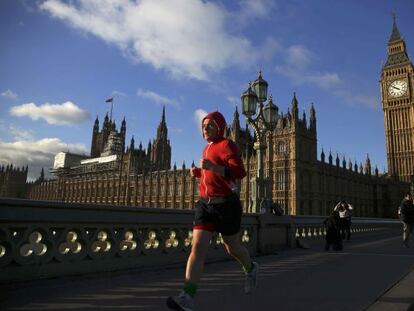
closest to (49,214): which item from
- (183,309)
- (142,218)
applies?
(142,218)

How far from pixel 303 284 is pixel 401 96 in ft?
269

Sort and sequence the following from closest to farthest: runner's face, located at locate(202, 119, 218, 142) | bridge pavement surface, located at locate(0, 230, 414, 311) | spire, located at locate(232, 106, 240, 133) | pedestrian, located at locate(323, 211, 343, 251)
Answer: bridge pavement surface, located at locate(0, 230, 414, 311)
runner's face, located at locate(202, 119, 218, 142)
pedestrian, located at locate(323, 211, 343, 251)
spire, located at locate(232, 106, 240, 133)

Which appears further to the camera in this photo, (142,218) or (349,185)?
(349,185)

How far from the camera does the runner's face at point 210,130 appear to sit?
12.3 ft

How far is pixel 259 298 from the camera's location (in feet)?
13.0

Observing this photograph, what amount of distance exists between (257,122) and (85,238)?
30.3 ft

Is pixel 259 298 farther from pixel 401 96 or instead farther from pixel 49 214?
pixel 401 96

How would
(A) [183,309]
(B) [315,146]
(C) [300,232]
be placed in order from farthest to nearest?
(B) [315,146] < (C) [300,232] < (A) [183,309]

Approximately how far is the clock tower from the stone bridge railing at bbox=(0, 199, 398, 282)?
72.6 metres

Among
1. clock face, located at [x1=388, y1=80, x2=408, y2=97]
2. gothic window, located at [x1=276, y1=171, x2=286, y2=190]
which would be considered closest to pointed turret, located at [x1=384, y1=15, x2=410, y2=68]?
clock face, located at [x1=388, y1=80, x2=408, y2=97]

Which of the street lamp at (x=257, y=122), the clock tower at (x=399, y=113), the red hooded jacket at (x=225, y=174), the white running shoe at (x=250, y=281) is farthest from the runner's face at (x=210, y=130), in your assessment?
the clock tower at (x=399, y=113)

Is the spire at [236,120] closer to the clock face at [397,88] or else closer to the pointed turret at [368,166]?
the pointed turret at [368,166]

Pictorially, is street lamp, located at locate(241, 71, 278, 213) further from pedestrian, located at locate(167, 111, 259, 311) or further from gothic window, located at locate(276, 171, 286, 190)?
gothic window, located at locate(276, 171, 286, 190)

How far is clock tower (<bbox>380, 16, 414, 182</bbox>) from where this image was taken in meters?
71.4
